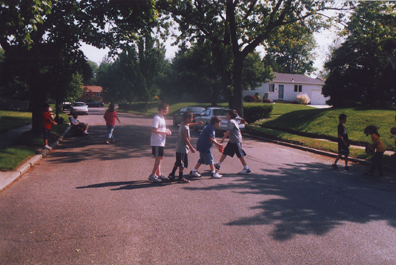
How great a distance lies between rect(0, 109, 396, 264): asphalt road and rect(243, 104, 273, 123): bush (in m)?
19.3

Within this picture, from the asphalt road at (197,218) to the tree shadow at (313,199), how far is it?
0.07 feet

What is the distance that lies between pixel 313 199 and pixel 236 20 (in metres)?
21.0

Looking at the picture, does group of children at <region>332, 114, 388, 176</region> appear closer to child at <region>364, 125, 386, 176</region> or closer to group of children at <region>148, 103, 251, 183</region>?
child at <region>364, 125, 386, 176</region>

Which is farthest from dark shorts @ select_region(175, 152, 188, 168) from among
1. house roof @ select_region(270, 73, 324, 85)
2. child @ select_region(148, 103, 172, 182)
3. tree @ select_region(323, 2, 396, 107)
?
house roof @ select_region(270, 73, 324, 85)

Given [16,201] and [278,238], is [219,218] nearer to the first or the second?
[278,238]

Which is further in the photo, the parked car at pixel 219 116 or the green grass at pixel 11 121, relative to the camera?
the parked car at pixel 219 116

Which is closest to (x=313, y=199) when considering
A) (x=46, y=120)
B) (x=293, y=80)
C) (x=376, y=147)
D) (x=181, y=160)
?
(x=181, y=160)

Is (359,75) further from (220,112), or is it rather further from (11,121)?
(11,121)

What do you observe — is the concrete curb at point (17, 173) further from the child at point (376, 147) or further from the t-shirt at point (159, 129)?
the child at point (376, 147)

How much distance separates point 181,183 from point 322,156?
7548 mm

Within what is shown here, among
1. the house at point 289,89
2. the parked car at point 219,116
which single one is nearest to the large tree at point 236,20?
the parked car at point 219,116

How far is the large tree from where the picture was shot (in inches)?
842

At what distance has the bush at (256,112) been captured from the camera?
28422 millimetres

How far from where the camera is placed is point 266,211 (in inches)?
225
